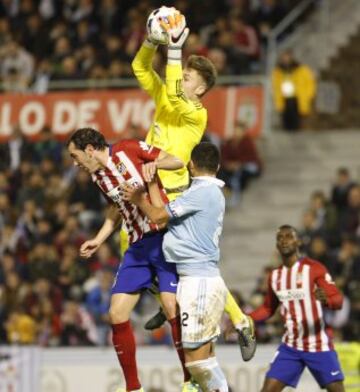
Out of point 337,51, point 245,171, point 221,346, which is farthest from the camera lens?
point 337,51

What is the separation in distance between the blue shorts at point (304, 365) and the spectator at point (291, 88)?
29.3 ft

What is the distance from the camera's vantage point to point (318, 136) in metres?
23.9

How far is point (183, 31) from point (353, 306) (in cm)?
743

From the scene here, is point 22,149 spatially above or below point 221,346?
above

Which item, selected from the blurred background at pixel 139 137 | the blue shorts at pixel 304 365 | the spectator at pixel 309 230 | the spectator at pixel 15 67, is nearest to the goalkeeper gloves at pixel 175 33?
the blue shorts at pixel 304 365

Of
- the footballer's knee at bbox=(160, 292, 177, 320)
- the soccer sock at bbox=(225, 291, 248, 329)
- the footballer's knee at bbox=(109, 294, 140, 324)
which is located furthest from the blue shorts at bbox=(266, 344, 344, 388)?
the footballer's knee at bbox=(109, 294, 140, 324)

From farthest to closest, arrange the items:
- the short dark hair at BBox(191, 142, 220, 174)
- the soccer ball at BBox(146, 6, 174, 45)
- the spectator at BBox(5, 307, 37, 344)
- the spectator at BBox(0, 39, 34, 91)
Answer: the spectator at BBox(0, 39, 34, 91), the spectator at BBox(5, 307, 37, 344), the soccer ball at BBox(146, 6, 174, 45), the short dark hair at BBox(191, 142, 220, 174)

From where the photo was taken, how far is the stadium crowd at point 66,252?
1970cm

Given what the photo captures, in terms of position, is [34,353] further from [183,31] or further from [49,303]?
[183,31]

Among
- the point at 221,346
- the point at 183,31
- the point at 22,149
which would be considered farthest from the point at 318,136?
the point at 183,31

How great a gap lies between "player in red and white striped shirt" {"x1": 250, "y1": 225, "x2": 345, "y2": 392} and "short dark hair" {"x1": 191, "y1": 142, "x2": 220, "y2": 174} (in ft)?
8.85

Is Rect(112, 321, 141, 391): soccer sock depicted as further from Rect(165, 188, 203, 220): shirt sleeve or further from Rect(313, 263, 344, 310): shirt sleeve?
Rect(313, 263, 344, 310): shirt sleeve

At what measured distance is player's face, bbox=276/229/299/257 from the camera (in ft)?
47.0

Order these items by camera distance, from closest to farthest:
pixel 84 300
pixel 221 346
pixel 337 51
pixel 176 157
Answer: pixel 176 157
pixel 221 346
pixel 84 300
pixel 337 51
